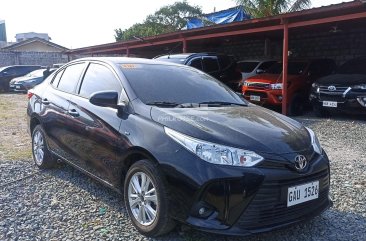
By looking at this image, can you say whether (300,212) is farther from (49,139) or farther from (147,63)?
(49,139)

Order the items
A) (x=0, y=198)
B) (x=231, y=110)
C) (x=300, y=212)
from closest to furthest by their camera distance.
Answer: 1. (x=300, y=212)
2. (x=231, y=110)
3. (x=0, y=198)

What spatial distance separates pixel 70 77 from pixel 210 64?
7.24 m

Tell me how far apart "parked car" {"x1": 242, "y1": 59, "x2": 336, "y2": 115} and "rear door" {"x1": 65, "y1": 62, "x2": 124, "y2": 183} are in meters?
7.13

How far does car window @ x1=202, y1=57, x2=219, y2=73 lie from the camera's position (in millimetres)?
11617

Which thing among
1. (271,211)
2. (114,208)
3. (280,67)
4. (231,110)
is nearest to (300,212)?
(271,211)

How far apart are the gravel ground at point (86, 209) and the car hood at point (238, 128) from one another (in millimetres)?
837

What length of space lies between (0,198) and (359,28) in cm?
1367

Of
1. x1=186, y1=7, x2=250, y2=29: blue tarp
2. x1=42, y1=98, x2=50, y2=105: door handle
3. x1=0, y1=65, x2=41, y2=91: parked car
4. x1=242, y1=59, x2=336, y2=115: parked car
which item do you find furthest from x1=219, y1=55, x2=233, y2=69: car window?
x1=0, y1=65, x2=41, y2=91: parked car

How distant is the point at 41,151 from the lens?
5430 millimetres

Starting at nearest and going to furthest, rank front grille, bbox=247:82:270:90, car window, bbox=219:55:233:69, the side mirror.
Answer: the side mirror < front grille, bbox=247:82:270:90 < car window, bbox=219:55:233:69

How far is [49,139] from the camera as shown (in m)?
5.11

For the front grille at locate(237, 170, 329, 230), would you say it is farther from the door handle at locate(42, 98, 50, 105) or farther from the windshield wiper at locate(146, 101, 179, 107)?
the door handle at locate(42, 98, 50, 105)

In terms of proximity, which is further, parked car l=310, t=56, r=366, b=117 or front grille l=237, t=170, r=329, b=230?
parked car l=310, t=56, r=366, b=117

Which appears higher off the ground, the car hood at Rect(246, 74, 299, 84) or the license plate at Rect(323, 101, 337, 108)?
the car hood at Rect(246, 74, 299, 84)
